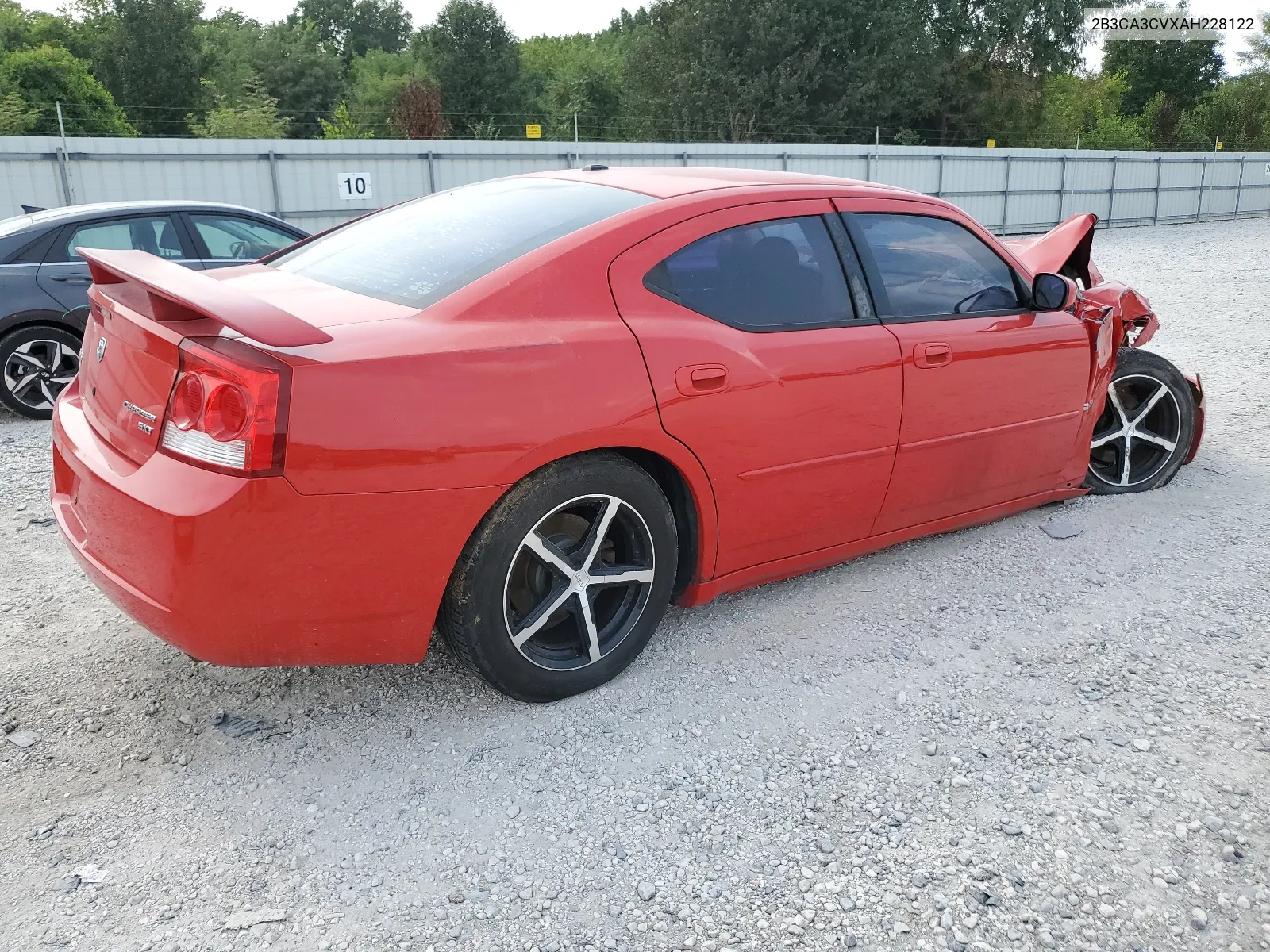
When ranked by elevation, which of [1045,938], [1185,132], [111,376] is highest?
[1185,132]

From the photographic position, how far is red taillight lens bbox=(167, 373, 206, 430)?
2457 millimetres

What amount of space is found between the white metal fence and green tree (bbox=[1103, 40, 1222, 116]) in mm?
30598

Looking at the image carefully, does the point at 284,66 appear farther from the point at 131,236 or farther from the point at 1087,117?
the point at 131,236

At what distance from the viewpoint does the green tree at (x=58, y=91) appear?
35.3 meters

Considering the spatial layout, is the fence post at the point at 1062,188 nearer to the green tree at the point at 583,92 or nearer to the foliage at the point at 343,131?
the green tree at the point at 583,92

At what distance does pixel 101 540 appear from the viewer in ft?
8.73

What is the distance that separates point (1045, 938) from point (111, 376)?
108 inches

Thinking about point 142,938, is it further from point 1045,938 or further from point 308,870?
point 1045,938

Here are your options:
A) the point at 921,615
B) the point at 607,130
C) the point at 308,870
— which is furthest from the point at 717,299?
the point at 607,130

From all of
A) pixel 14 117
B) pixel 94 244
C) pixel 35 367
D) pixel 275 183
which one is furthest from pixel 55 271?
pixel 14 117

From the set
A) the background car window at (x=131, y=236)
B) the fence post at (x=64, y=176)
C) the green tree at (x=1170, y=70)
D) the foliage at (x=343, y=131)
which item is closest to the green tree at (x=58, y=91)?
the foliage at (x=343, y=131)

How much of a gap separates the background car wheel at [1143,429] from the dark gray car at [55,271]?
5020mm

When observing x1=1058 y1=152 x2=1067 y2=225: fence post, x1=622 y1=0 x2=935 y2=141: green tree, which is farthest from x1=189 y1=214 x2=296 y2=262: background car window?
x1=622 y1=0 x2=935 y2=141: green tree

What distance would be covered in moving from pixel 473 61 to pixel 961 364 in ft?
173
